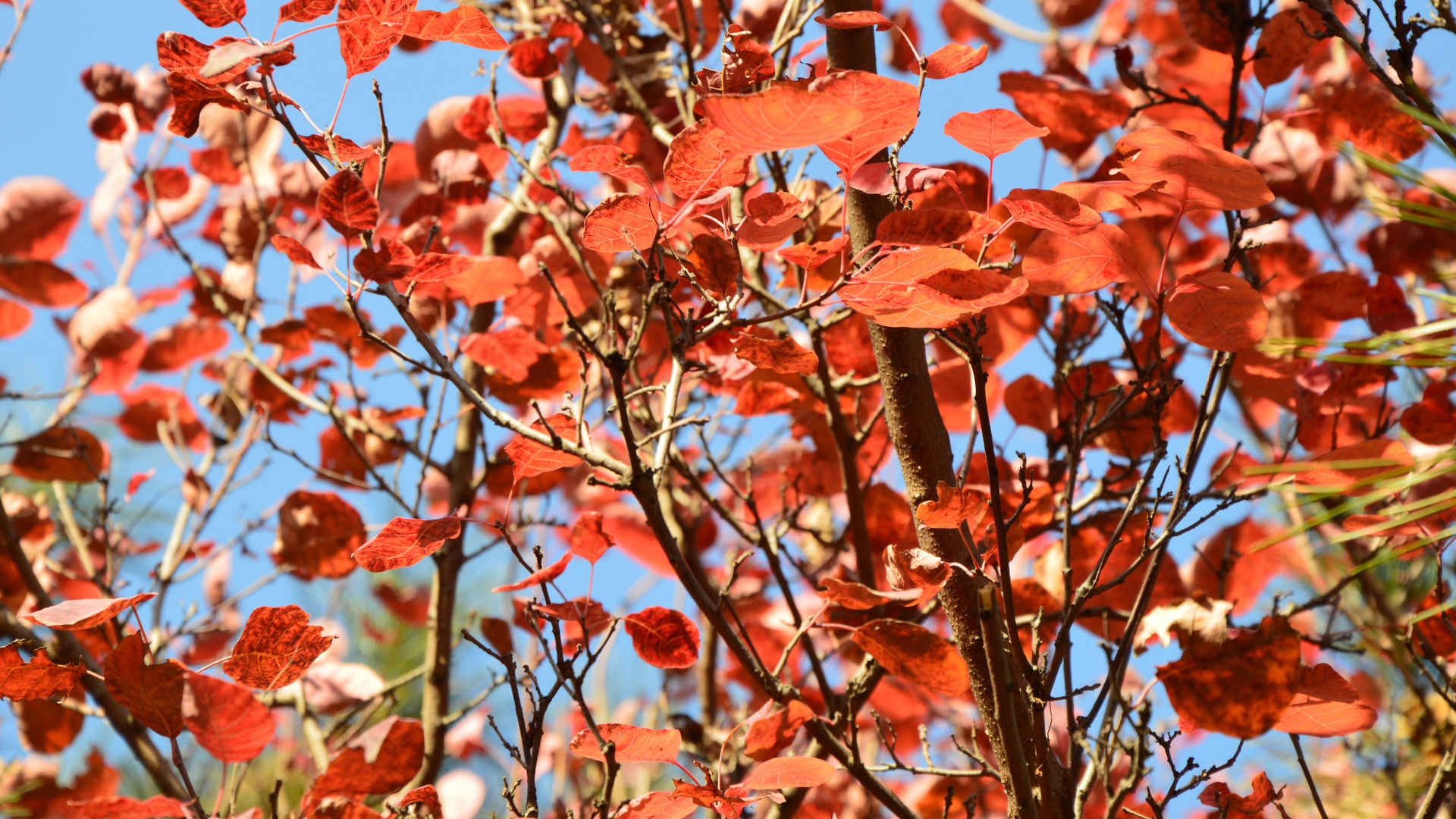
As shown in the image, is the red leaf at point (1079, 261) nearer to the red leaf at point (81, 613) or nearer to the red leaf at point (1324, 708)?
the red leaf at point (1324, 708)

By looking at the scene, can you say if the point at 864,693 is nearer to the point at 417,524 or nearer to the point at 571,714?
the point at 417,524

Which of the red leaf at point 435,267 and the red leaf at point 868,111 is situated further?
the red leaf at point 435,267

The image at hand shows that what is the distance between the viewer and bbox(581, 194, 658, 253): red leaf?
28.8 inches

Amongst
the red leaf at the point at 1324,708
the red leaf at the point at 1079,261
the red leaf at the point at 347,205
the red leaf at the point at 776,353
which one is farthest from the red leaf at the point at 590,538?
the red leaf at the point at 1324,708

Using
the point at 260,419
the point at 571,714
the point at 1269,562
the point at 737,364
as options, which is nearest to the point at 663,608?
the point at 737,364

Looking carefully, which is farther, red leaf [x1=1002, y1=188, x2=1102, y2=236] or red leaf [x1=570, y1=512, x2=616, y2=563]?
red leaf [x1=570, y1=512, x2=616, y2=563]

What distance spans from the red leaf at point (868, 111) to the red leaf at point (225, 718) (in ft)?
1.93

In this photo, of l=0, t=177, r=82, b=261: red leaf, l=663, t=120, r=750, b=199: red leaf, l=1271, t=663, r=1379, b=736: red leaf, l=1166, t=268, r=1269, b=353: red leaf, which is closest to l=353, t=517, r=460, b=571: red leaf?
l=663, t=120, r=750, b=199: red leaf

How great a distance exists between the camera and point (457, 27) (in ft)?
2.62

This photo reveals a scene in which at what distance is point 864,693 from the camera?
1.12 metres

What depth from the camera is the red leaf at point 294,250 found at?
771 millimetres

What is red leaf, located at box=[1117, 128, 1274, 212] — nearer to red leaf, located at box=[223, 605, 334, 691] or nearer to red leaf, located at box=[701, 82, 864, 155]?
red leaf, located at box=[701, 82, 864, 155]

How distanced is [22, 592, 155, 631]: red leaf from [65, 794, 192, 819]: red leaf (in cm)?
14

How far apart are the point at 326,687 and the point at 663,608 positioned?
0.59m
